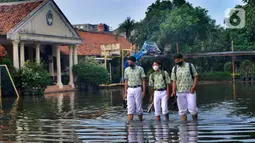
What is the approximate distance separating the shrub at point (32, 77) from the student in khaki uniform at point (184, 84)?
1865 centimetres

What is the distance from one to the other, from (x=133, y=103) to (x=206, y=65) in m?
40.9

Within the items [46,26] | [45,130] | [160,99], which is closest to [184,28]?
[46,26]

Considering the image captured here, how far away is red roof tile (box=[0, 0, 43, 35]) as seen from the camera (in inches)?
1138

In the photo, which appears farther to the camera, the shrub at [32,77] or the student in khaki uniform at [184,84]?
the shrub at [32,77]

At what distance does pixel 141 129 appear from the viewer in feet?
33.4

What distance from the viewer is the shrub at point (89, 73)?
34812 millimetres

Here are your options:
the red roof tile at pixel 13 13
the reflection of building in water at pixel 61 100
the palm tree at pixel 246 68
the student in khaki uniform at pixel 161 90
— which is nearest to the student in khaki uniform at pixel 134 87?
the student in khaki uniform at pixel 161 90

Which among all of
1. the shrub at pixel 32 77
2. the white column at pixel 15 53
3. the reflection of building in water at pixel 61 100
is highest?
the white column at pixel 15 53

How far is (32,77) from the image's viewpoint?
27.9 metres

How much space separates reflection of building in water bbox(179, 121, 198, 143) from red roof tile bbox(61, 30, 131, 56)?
28245 mm

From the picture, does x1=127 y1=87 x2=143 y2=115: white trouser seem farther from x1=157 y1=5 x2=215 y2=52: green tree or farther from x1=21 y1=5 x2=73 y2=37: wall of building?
x1=157 y1=5 x2=215 y2=52: green tree

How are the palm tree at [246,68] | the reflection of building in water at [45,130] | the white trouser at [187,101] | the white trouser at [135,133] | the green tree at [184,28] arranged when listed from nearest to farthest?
1. the white trouser at [135,133]
2. the reflection of building in water at [45,130]
3. the white trouser at [187,101]
4. the palm tree at [246,68]
5. the green tree at [184,28]

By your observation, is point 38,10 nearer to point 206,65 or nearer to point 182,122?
point 182,122

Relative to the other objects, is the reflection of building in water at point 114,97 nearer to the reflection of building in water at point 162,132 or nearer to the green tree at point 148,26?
the reflection of building in water at point 162,132
